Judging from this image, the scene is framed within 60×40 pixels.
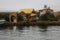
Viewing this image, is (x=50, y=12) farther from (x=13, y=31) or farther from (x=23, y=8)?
(x=13, y=31)

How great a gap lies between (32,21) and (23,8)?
0.15m

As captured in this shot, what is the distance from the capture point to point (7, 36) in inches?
57.7

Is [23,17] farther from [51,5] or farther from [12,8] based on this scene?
[51,5]

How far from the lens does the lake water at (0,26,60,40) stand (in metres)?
1.43

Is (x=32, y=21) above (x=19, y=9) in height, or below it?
below

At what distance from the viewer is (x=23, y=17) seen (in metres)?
1.47

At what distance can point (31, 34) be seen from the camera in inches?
57.3

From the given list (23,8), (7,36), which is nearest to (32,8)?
(23,8)

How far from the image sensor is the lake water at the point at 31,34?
1.43m

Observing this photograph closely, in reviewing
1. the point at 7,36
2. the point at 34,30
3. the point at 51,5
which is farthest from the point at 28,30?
the point at 51,5

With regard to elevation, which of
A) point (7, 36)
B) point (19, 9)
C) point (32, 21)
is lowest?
point (7, 36)

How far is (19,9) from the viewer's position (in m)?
1.46

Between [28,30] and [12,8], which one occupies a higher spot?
[12,8]

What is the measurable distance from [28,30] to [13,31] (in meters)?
0.15
